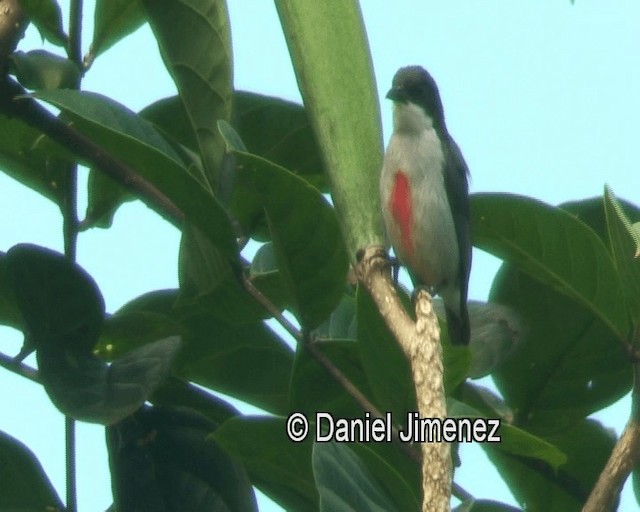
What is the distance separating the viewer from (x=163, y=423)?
1.50 meters

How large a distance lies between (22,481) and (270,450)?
0.34m

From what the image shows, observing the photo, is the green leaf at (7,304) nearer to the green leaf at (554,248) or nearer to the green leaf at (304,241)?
the green leaf at (304,241)

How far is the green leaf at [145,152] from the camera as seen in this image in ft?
4.16

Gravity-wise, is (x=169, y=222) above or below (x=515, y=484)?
above

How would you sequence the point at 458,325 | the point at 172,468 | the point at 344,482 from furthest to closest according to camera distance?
1. the point at 458,325
2. the point at 172,468
3. the point at 344,482

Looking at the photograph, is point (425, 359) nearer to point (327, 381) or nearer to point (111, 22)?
point (327, 381)

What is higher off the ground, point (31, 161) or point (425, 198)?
point (31, 161)

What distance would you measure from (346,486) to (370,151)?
1.32 ft

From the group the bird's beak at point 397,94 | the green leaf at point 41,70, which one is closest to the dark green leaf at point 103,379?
the green leaf at point 41,70

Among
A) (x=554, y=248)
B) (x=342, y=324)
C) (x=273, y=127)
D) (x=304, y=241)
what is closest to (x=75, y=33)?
(x=273, y=127)

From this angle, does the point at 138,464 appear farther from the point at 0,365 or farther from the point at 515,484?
the point at 515,484

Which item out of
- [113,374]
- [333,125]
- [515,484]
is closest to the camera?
[333,125]

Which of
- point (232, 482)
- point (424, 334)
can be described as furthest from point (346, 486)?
point (232, 482)

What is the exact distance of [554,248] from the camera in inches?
60.6
